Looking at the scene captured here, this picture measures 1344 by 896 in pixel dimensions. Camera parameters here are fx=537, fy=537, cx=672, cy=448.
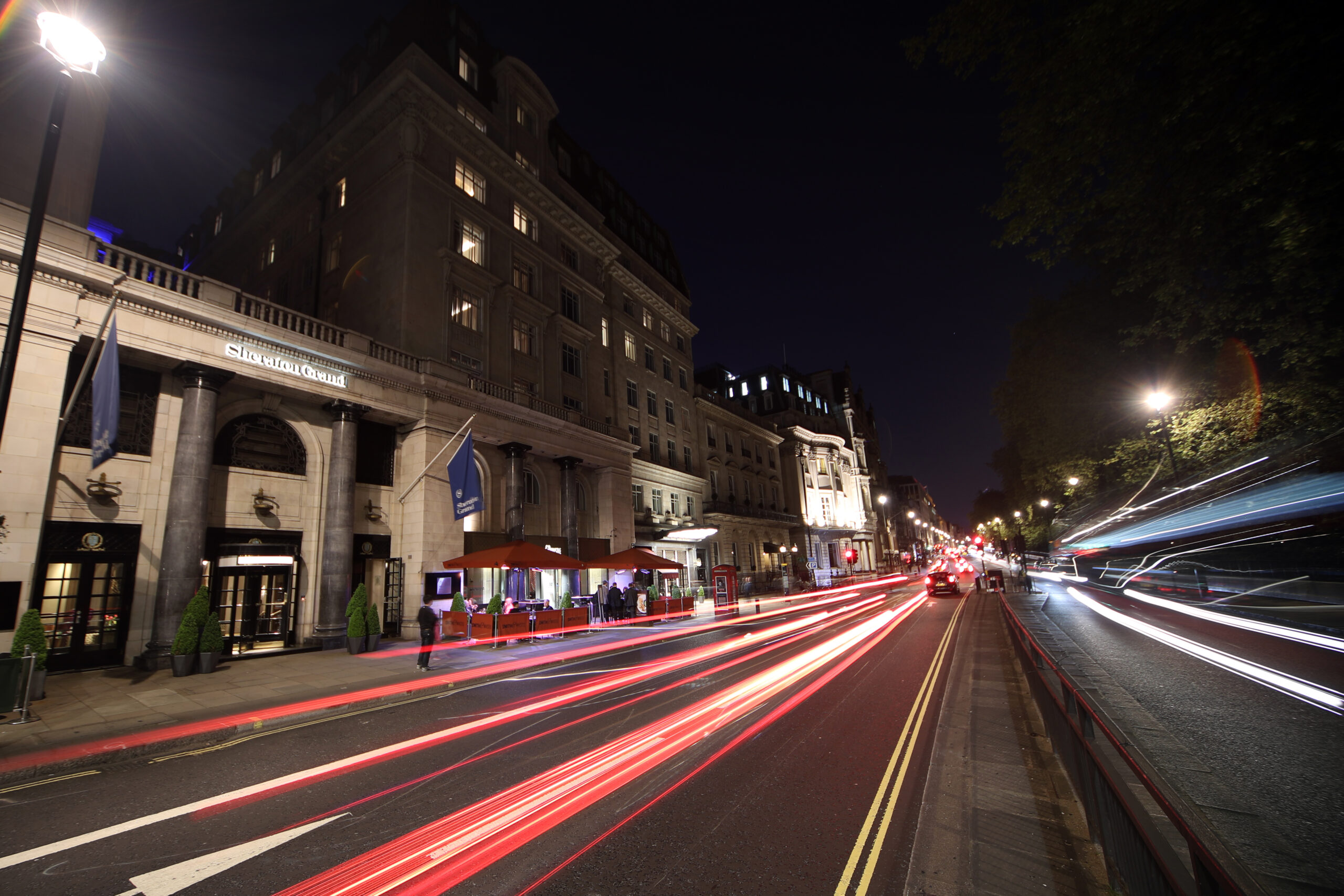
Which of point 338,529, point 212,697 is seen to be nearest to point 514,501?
point 338,529

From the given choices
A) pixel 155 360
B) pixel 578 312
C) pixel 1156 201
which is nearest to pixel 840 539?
pixel 578 312

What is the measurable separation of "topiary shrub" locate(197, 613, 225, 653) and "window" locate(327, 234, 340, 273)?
1878cm

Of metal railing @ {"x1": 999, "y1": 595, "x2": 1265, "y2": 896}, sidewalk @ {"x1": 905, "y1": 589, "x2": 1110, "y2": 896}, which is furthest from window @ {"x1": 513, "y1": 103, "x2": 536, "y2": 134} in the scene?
metal railing @ {"x1": 999, "y1": 595, "x2": 1265, "y2": 896}

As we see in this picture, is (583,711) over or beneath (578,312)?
beneath

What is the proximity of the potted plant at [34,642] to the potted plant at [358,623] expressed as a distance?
246 inches

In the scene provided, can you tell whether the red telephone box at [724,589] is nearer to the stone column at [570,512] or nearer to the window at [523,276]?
the stone column at [570,512]

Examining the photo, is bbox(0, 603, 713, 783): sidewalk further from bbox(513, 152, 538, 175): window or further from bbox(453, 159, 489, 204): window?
bbox(513, 152, 538, 175): window

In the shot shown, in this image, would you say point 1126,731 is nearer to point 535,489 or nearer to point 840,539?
point 535,489

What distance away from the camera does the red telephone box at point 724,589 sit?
28.7m

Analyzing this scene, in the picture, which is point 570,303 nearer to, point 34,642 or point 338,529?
point 338,529

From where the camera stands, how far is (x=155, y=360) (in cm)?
1441

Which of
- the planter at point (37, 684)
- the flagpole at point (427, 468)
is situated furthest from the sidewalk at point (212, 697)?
the flagpole at point (427, 468)

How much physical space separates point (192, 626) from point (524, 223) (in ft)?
79.3

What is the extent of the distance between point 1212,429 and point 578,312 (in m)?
29.0
